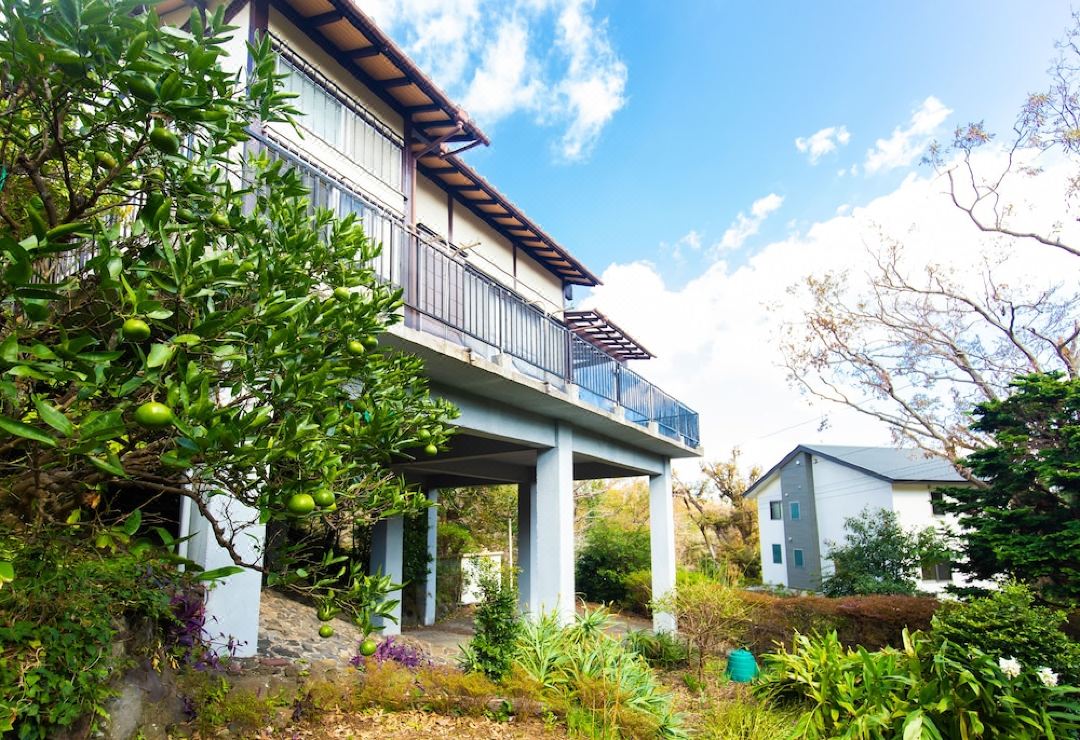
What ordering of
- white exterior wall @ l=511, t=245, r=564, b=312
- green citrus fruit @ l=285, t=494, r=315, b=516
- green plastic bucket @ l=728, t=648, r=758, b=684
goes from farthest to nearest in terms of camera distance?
white exterior wall @ l=511, t=245, r=564, b=312, green plastic bucket @ l=728, t=648, r=758, b=684, green citrus fruit @ l=285, t=494, r=315, b=516

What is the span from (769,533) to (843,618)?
17233 mm

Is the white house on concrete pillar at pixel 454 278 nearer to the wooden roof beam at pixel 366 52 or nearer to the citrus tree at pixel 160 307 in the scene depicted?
the wooden roof beam at pixel 366 52

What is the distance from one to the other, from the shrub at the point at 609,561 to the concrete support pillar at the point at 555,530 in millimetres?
11924

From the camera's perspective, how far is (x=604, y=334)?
599 inches

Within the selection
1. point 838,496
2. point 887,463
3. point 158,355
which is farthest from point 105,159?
point 887,463

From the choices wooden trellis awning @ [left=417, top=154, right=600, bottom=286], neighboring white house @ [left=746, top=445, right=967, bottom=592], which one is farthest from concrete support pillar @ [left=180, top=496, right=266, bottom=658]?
neighboring white house @ [left=746, top=445, right=967, bottom=592]

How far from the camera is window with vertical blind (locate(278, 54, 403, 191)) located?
22.6 feet

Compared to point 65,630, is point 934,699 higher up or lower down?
lower down

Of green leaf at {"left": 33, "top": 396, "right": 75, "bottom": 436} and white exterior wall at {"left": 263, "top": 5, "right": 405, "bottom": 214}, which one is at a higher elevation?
white exterior wall at {"left": 263, "top": 5, "right": 405, "bottom": 214}

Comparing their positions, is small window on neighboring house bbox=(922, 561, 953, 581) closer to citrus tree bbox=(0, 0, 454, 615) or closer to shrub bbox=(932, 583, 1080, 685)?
shrub bbox=(932, 583, 1080, 685)

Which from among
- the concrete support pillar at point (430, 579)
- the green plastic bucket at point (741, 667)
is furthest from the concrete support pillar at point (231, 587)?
the concrete support pillar at point (430, 579)

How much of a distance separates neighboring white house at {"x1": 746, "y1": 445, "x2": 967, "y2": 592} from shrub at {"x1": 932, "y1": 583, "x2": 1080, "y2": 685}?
14547 mm

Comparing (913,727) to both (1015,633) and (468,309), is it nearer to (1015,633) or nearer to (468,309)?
(1015,633)

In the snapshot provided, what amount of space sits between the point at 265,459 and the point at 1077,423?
11932 mm
